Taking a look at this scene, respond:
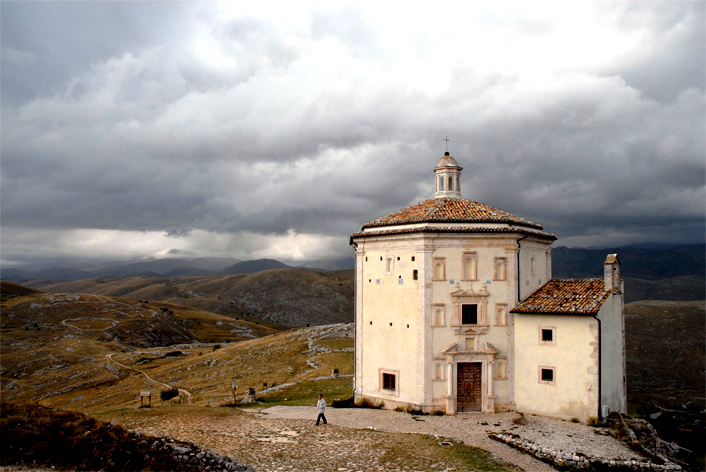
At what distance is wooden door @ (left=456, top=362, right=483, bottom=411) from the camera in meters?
32.5

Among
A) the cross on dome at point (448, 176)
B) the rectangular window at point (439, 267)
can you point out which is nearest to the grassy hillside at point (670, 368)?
the rectangular window at point (439, 267)

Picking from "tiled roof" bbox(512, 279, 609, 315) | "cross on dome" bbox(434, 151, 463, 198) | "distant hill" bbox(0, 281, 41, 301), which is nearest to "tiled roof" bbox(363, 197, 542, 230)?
"cross on dome" bbox(434, 151, 463, 198)

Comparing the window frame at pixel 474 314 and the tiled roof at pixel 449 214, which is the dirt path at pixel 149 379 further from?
the window frame at pixel 474 314

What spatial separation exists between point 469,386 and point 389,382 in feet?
18.2

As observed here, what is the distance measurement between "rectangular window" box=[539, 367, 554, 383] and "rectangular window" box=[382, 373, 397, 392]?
31.9ft

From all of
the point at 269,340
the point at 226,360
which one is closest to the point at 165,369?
the point at 226,360

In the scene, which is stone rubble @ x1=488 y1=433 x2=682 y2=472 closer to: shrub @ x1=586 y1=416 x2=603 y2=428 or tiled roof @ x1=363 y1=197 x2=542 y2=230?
shrub @ x1=586 y1=416 x2=603 y2=428

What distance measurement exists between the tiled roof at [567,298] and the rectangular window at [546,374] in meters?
3.76

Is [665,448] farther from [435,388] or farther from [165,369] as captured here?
[165,369]

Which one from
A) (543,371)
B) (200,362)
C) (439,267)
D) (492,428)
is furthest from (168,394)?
(543,371)

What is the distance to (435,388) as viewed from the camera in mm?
32094

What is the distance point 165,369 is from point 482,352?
5211cm

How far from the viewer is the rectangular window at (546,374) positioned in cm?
3144

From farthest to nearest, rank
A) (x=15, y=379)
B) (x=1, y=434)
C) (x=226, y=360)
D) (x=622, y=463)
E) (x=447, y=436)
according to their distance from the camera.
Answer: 1. (x=15, y=379)
2. (x=226, y=360)
3. (x=447, y=436)
4. (x=622, y=463)
5. (x=1, y=434)
